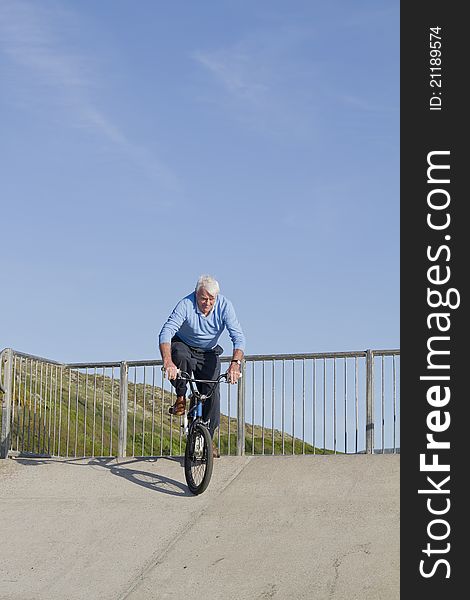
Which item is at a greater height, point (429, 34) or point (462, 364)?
point (429, 34)

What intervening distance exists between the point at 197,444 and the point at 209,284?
1704 millimetres

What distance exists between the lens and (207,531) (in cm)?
996

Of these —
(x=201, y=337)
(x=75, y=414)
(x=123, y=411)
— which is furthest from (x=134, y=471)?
(x=75, y=414)

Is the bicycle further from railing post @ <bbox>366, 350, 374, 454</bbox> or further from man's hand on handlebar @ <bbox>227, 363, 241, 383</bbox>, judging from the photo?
railing post @ <bbox>366, 350, 374, 454</bbox>

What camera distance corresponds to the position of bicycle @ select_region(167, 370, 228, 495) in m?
11.1

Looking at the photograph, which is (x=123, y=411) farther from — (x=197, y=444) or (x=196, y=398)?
(x=197, y=444)

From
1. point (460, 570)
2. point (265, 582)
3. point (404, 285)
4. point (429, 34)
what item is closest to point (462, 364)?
point (404, 285)

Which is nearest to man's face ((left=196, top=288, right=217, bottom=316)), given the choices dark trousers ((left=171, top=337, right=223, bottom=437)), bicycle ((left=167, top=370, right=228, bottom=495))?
dark trousers ((left=171, top=337, right=223, bottom=437))

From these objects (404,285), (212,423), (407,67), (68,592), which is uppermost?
(407,67)

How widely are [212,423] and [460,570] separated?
4.18 m

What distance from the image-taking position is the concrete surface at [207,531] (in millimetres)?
8594

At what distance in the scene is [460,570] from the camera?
27.2 ft

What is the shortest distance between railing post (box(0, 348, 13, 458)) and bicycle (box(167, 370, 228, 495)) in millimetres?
3270

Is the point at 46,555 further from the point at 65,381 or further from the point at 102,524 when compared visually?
the point at 65,381
